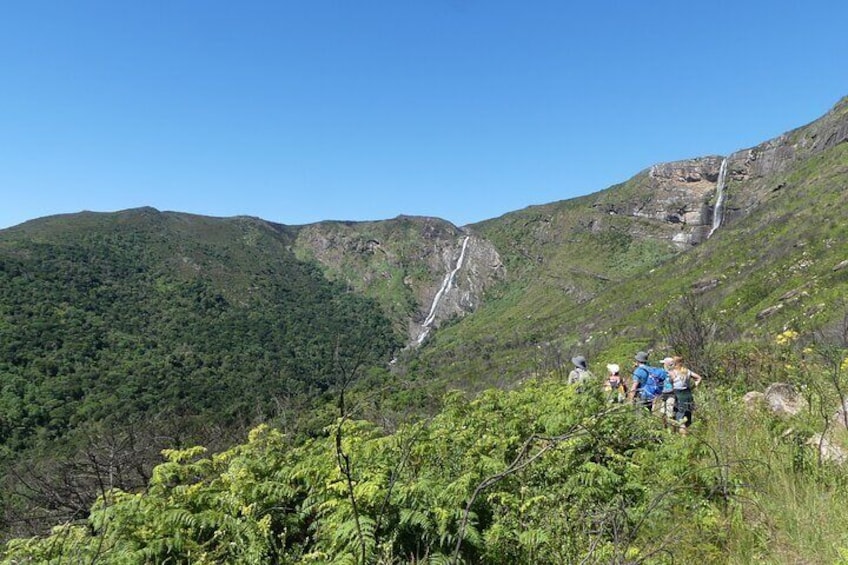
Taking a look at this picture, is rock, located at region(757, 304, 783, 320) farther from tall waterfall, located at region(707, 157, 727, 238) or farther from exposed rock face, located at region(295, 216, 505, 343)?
exposed rock face, located at region(295, 216, 505, 343)

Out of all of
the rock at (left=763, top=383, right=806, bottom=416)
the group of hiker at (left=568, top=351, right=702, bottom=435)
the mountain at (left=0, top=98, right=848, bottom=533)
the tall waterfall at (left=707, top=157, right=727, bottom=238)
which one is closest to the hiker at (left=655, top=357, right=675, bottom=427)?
the group of hiker at (left=568, top=351, right=702, bottom=435)

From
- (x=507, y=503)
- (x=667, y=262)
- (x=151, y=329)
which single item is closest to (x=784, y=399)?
(x=507, y=503)

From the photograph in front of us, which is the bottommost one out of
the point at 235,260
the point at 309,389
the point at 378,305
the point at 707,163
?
the point at 309,389

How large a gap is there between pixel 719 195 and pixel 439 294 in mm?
85245

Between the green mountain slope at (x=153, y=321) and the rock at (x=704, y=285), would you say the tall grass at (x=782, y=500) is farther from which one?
the rock at (x=704, y=285)

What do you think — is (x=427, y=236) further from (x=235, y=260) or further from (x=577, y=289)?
(x=577, y=289)

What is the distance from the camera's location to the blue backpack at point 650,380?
770 centimetres

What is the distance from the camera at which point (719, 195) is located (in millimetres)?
108438

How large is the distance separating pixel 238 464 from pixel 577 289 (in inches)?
4449

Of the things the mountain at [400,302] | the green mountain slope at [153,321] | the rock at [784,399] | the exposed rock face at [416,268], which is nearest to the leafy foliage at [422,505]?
the mountain at [400,302]

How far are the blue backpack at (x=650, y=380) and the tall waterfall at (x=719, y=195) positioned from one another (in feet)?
351

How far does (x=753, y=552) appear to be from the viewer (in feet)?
10.3

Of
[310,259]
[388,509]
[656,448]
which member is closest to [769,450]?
[656,448]

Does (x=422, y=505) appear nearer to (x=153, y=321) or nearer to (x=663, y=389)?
(x=663, y=389)
